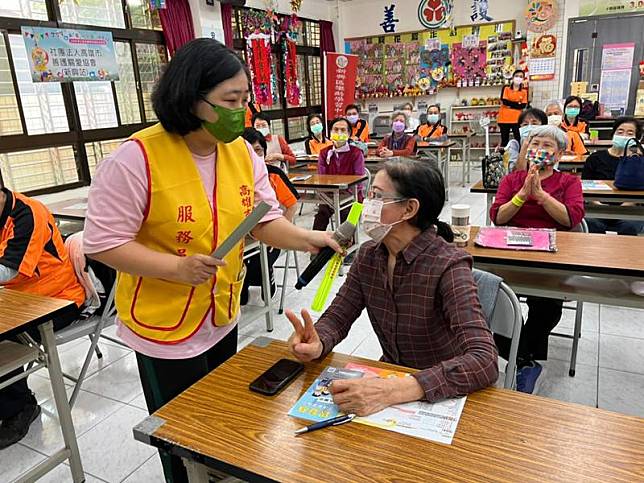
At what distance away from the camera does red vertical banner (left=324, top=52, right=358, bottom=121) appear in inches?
312

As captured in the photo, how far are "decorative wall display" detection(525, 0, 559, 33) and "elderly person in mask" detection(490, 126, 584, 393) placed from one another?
6.60 m

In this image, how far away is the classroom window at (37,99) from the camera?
4.52 meters

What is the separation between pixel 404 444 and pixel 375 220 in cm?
62

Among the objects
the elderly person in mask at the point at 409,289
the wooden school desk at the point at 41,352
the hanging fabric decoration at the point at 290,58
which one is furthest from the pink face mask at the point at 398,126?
the wooden school desk at the point at 41,352

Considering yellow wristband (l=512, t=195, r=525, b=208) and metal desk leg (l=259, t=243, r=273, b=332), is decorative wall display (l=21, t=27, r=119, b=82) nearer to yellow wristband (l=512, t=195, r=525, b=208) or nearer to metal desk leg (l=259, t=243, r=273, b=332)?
metal desk leg (l=259, t=243, r=273, b=332)

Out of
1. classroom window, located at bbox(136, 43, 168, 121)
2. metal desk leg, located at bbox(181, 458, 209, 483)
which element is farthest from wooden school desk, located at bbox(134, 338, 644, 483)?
classroom window, located at bbox(136, 43, 168, 121)

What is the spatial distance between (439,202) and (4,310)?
153cm

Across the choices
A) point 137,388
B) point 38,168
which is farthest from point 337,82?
point 137,388

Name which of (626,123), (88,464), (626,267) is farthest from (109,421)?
(626,123)

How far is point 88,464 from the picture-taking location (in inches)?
77.1

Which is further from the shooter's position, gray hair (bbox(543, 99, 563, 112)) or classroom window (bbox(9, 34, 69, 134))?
gray hair (bbox(543, 99, 563, 112))

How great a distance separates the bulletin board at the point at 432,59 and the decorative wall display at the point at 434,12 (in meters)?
0.14

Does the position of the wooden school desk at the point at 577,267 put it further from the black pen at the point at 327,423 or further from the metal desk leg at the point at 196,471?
the metal desk leg at the point at 196,471

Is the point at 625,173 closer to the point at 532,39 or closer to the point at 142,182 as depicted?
the point at 142,182
